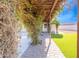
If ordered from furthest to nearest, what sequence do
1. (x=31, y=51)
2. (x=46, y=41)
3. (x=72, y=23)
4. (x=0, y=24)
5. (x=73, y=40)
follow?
(x=46, y=41)
(x=73, y=40)
(x=31, y=51)
(x=72, y=23)
(x=0, y=24)

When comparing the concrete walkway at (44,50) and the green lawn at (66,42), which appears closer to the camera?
the concrete walkway at (44,50)

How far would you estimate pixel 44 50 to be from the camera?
187 inches

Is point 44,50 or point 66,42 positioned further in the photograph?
point 66,42

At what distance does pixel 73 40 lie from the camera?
5.03 metres

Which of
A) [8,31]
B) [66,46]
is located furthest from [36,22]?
[8,31]

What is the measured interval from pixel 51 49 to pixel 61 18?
86 cm

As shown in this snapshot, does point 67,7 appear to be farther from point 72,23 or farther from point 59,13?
point 59,13

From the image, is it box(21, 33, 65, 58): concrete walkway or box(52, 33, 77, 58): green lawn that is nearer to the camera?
box(21, 33, 65, 58): concrete walkway

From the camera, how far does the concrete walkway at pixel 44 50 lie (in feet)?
14.1

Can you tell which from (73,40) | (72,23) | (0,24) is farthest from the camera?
(73,40)

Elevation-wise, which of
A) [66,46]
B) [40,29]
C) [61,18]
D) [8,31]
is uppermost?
[8,31]

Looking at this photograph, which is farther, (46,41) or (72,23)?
(46,41)

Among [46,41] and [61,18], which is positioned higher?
[61,18]

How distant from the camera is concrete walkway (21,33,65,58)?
430cm
